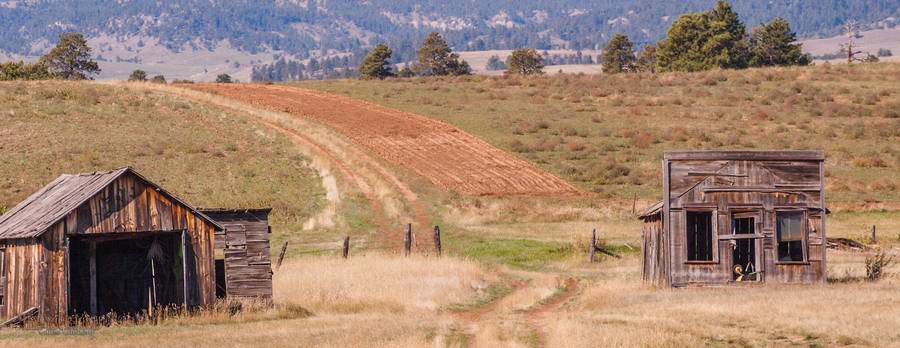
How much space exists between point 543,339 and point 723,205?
995cm

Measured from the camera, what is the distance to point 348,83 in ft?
305

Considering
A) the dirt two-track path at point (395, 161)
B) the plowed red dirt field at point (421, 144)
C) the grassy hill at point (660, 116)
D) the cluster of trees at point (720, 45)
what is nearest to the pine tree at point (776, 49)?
the cluster of trees at point (720, 45)

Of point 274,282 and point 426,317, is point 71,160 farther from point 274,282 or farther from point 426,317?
point 426,317

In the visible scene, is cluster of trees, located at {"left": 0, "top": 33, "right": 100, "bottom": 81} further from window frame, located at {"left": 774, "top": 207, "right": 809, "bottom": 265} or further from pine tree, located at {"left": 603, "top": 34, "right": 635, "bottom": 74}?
window frame, located at {"left": 774, "top": 207, "right": 809, "bottom": 265}

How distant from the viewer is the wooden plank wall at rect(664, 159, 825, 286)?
27.9m

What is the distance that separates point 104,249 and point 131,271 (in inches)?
38.7

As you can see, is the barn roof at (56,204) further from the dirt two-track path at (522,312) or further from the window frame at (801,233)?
the window frame at (801,233)

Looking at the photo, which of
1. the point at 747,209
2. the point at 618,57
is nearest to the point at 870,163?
the point at 747,209

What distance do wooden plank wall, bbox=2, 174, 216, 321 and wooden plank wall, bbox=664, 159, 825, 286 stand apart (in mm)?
13948

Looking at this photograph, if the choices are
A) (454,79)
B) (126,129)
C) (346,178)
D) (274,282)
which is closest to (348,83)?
(454,79)

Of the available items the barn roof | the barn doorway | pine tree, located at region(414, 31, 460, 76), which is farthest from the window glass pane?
pine tree, located at region(414, 31, 460, 76)

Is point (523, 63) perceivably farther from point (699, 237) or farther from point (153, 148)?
point (699, 237)

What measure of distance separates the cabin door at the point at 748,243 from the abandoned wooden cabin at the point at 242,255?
14.2m

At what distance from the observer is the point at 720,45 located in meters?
101
